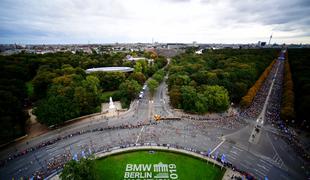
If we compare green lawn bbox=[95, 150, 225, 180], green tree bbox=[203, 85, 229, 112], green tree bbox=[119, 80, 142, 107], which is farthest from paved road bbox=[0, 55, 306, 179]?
green tree bbox=[119, 80, 142, 107]

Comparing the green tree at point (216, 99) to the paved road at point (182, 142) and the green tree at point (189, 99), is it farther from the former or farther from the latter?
the paved road at point (182, 142)

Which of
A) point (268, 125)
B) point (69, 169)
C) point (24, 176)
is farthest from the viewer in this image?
point (268, 125)

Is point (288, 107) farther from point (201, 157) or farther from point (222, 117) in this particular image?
point (201, 157)

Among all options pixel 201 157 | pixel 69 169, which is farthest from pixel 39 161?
pixel 201 157

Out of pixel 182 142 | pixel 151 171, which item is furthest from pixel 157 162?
pixel 182 142

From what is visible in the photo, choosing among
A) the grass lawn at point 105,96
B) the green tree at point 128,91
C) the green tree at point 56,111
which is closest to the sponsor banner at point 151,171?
the green tree at point 56,111

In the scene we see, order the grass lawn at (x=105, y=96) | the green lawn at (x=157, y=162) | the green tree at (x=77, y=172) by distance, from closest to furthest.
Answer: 1. the green tree at (x=77, y=172)
2. the green lawn at (x=157, y=162)
3. the grass lawn at (x=105, y=96)
